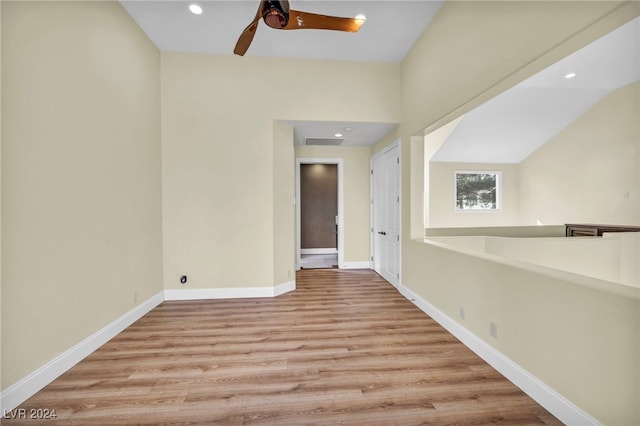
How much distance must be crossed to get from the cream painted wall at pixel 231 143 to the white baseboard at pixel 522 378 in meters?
2.37

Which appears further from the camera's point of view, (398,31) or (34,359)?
(398,31)

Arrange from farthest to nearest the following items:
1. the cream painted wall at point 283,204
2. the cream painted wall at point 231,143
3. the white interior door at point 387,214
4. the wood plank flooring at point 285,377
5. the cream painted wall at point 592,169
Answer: the cream painted wall at point 592,169 → the white interior door at point 387,214 → the cream painted wall at point 283,204 → the cream painted wall at point 231,143 → the wood plank flooring at point 285,377

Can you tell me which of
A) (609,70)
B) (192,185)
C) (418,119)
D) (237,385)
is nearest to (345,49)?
(418,119)

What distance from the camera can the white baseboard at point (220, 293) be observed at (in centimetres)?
341

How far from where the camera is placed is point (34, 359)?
1702 mm

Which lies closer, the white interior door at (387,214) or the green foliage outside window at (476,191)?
the white interior door at (387,214)

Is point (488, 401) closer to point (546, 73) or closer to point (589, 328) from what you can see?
point (589, 328)

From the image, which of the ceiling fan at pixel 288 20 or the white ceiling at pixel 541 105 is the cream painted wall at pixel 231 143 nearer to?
the ceiling fan at pixel 288 20

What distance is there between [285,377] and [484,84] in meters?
2.85

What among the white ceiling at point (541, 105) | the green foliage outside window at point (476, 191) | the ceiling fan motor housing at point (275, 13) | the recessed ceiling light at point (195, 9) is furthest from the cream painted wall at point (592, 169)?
the recessed ceiling light at point (195, 9)

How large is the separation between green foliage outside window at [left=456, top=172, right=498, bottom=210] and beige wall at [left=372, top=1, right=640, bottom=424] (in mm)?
3779

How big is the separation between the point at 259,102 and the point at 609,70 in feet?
17.7

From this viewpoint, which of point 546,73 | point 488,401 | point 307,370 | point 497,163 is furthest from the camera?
point 497,163

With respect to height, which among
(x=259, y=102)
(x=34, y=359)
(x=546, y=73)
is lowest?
(x=34, y=359)
